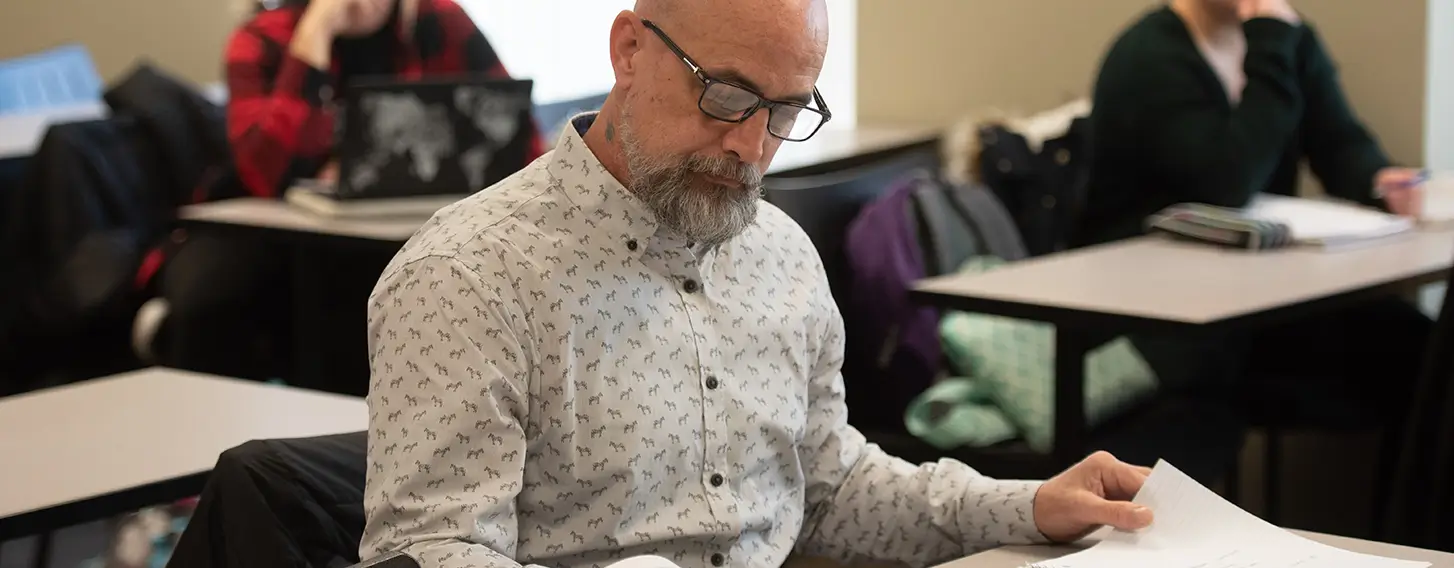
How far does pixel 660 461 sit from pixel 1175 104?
2.05 m

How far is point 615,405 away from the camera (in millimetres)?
1407

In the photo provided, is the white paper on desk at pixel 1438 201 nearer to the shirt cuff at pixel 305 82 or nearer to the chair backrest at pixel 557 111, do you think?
the chair backrest at pixel 557 111

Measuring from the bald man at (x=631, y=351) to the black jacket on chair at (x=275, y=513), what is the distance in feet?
0.51

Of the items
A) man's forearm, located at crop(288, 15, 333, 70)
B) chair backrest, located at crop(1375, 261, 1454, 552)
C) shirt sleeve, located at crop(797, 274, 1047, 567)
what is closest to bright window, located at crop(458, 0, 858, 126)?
man's forearm, located at crop(288, 15, 333, 70)

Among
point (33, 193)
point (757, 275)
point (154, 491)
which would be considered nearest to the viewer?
point (757, 275)

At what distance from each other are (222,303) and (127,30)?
3477mm

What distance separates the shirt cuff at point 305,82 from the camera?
3.57 m

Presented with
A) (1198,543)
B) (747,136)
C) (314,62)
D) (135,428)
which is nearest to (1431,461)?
(1198,543)

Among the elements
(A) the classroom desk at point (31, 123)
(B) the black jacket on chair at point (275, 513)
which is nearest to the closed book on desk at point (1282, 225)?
(B) the black jacket on chair at point (275, 513)

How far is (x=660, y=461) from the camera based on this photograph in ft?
4.70

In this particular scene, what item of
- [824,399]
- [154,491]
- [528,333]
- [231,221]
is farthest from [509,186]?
[231,221]

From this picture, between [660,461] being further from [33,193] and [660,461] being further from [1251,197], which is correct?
[33,193]

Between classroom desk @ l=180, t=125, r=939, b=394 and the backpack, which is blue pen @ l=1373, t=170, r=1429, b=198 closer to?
the backpack

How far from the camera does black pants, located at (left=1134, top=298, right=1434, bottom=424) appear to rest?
3.03 m
